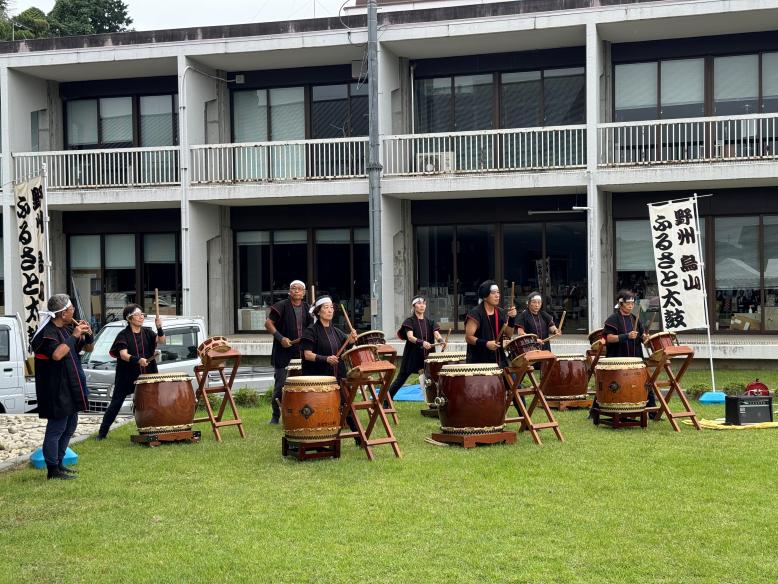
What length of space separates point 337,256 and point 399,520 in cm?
1689

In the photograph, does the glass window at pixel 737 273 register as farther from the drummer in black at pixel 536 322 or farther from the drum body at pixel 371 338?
the drum body at pixel 371 338

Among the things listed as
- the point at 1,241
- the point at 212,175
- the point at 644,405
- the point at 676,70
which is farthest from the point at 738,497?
the point at 1,241

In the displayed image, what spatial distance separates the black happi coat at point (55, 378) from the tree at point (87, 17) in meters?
42.5

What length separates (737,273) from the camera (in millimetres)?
21703

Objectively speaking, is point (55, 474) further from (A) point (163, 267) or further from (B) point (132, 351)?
(A) point (163, 267)

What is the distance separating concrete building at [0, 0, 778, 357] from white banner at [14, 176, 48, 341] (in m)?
4.96

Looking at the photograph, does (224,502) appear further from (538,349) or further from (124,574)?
(538,349)

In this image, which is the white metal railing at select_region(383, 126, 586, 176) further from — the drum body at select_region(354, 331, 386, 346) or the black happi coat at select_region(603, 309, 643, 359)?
the drum body at select_region(354, 331, 386, 346)

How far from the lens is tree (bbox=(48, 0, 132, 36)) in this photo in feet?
160

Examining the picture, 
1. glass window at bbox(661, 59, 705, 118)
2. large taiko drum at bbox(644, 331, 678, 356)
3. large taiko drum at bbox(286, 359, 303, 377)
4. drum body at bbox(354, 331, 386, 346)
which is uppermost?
glass window at bbox(661, 59, 705, 118)

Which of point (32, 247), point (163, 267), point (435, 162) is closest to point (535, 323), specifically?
point (435, 162)

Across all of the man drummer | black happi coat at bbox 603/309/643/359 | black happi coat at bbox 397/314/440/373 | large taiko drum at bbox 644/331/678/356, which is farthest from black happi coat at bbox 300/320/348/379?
large taiko drum at bbox 644/331/678/356

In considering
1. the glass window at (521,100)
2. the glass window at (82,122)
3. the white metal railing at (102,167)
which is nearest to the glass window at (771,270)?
the glass window at (521,100)

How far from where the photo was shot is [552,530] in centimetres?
721
